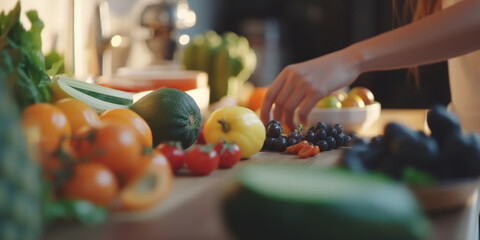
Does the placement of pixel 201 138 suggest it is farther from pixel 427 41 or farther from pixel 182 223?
pixel 182 223

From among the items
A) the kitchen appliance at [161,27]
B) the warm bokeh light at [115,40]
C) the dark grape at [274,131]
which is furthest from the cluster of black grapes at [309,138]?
the kitchen appliance at [161,27]

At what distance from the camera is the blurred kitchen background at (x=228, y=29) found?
201 centimetres

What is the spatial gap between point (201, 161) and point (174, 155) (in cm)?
5

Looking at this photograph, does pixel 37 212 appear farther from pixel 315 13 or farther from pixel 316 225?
pixel 315 13

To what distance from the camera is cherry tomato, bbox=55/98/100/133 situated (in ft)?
3.00

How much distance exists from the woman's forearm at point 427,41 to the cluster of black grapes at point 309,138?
0.18 m

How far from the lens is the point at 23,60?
0.95m

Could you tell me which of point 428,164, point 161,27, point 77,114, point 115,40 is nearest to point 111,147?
point 77,114

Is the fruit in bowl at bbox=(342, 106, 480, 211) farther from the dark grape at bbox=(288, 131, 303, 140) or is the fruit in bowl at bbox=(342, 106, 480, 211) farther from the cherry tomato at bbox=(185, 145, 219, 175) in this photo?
the dark grape at bbox=(288, 131, 303, 140)

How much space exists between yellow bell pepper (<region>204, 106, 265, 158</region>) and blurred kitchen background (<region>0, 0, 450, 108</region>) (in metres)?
0.70

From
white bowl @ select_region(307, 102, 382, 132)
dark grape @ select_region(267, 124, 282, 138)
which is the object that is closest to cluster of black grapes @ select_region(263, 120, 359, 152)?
dark grape @ select_region(267, 124, 282, 138)

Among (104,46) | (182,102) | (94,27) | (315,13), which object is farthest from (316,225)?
(315,13)

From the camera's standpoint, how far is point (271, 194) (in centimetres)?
53

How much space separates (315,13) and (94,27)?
284 cm
